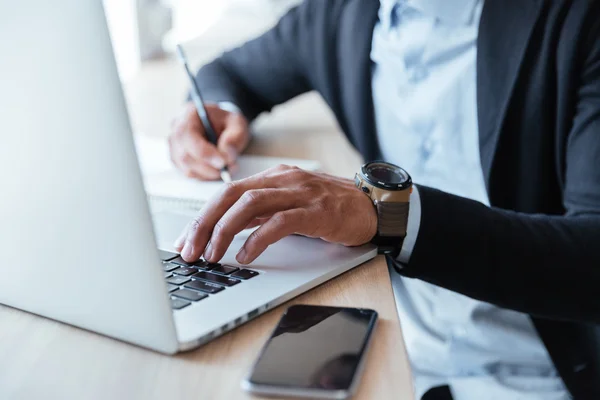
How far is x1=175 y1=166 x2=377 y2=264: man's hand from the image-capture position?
65 cm

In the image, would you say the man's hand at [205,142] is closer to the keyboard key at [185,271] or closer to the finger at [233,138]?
the finger at [233,138]

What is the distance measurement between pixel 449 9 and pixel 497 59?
0.14 meters

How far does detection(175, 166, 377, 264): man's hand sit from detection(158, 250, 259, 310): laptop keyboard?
0.01 m

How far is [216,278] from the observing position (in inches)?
24.9

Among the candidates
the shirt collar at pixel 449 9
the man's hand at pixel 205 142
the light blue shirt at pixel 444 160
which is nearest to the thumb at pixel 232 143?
the man's hand at pixel 205 142

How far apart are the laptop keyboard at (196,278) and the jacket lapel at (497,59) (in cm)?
47

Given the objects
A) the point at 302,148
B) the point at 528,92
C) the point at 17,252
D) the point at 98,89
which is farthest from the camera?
the point at 302,148

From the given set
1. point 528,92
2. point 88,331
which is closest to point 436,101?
point 528,92

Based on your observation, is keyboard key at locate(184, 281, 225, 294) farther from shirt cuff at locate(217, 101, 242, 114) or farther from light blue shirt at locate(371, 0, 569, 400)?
shirt cuff at locate(217, 101, 242, 114)

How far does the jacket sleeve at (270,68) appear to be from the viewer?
129 centimetres

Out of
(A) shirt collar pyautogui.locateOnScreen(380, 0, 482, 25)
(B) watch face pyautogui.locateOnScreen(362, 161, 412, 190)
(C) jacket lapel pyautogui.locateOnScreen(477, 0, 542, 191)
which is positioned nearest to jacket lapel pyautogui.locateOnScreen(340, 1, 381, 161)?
(A) shirt collar pyautogui.locateOnScreen(380, 0, 482, 25)

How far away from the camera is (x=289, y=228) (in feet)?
2.16

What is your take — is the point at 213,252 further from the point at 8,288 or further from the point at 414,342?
the point at 414,342

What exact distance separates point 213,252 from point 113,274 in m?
0.16
